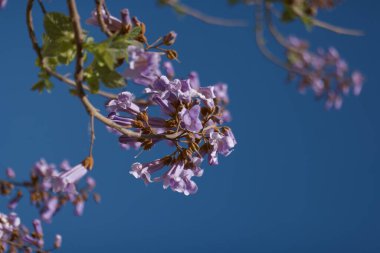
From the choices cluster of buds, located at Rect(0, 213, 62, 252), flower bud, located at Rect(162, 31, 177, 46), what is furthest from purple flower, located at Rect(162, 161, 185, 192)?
cluster of buds, located at Rect(0, 213, 62, 252)

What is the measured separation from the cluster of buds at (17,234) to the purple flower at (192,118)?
1720 mm

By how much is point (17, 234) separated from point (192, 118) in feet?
6.76

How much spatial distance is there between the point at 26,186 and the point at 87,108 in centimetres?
276

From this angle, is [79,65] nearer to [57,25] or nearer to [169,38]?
[57,25]

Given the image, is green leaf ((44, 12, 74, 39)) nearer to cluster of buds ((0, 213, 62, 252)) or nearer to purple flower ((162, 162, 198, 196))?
purple flower ((162, 162, 198, 196))

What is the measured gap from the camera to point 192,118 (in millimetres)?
1621

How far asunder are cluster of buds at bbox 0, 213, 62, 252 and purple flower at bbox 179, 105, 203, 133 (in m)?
1.72

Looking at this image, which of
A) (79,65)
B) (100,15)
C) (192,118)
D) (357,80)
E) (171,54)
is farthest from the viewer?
(357,80)

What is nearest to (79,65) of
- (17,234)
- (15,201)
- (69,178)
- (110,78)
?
(110,78)

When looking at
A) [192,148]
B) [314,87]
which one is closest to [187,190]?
[192,148]

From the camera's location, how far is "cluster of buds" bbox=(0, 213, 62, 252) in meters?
2.91

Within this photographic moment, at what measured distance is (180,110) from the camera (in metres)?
1.70

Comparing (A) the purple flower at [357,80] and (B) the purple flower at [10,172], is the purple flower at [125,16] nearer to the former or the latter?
(B) the purple flower at [10,172]

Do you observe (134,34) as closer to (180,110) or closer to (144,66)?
(144,66)
